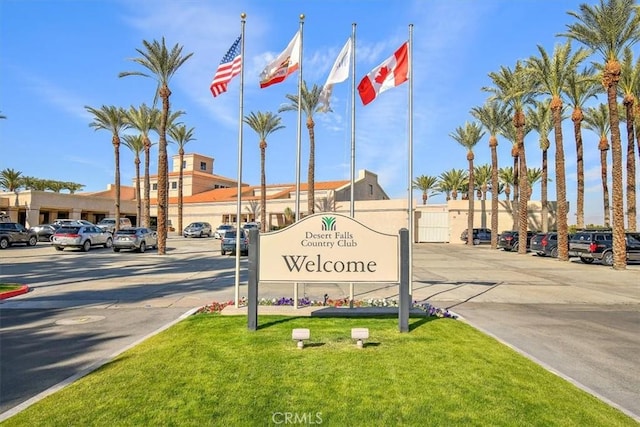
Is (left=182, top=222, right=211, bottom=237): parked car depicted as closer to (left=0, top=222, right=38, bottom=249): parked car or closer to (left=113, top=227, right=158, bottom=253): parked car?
(left=0, top=222, right=38, bottom=249): parked car

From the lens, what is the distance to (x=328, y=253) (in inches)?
308

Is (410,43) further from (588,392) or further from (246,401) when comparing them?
(246,401)

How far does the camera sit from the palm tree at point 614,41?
20516mm

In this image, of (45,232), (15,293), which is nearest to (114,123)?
(45,232)

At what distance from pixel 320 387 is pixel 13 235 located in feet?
112

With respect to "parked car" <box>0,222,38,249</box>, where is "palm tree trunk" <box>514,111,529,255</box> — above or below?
above

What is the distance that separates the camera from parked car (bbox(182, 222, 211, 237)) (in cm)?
4925

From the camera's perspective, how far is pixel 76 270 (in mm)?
17688

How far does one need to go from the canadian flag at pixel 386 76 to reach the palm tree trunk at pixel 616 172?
16968 mm

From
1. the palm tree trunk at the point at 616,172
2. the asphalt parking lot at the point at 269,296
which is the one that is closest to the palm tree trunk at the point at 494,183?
the palm tree trunk at the point at 616,172

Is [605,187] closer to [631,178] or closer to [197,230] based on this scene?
[631,178]

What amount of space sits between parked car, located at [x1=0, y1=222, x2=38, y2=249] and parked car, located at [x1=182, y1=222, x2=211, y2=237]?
17.8 m

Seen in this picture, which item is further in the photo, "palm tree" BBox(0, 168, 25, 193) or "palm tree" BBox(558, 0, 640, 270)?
"palm tree" BBox(0, 168, 25, 193)

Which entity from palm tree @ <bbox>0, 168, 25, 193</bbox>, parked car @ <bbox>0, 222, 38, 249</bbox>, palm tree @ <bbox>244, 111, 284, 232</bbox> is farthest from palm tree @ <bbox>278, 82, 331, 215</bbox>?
palm tree @ <bbox>0, 168, 25, 193</bbox>
